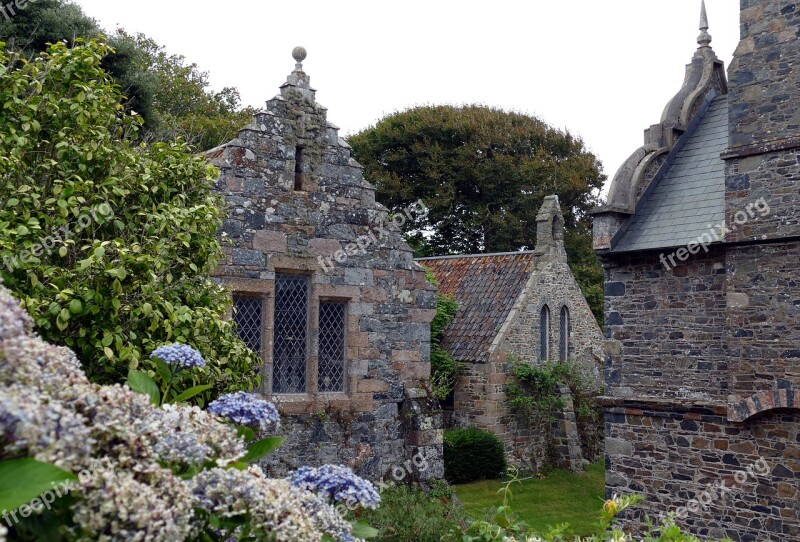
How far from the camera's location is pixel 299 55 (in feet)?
41.0

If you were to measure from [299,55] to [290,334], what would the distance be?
4423 mm

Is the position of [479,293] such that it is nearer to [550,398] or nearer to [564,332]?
[564,332]

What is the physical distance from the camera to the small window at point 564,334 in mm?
22984

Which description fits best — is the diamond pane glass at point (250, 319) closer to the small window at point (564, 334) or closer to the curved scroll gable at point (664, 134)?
the curved scroll gable at point (664, 134)

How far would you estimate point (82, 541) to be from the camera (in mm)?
2375

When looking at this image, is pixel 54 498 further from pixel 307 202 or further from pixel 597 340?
pixel 597 340

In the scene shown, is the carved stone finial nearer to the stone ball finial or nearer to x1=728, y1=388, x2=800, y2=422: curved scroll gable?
the stone ball finial

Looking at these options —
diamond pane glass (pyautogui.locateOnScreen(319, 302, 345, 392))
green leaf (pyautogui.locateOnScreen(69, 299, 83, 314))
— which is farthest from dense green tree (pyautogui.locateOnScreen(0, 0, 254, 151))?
green leaf (pyautogui.locateOnScreen(69, 299, 83, 314))

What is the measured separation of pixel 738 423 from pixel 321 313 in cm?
698

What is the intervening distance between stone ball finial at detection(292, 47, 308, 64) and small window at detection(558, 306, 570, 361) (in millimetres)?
13093

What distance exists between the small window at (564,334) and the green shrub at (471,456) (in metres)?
4.44

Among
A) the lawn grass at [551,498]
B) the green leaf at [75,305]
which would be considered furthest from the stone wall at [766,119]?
the green leaf at [75,305]

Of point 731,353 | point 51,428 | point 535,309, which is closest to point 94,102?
point 51,428

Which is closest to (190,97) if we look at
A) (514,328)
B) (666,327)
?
(514,328)
